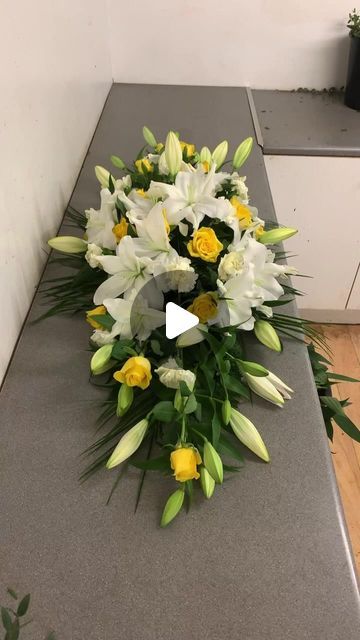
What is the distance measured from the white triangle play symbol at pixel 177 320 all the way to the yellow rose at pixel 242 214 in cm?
20

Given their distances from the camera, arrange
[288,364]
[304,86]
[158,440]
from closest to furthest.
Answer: [158,440] < [288,364] < [304,86]

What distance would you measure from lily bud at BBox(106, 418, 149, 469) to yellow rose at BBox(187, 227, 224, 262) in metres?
0.24

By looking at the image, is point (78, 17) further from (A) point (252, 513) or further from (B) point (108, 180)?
(A) point (252, 513)

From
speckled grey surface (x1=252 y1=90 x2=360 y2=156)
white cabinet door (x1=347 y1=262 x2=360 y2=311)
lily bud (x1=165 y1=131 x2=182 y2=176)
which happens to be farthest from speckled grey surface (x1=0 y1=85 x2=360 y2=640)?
white cabinet door (x1=347 y1=262 x2=360 y2=311)

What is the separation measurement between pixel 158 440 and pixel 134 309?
0.60 ft

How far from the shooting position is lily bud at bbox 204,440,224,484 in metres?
0.64

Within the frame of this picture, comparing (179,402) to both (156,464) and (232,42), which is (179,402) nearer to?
(156,464)

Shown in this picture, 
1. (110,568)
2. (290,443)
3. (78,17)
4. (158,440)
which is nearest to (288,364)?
(290,443)

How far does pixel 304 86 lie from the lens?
6.07 ft

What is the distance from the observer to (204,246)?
28.8 inches

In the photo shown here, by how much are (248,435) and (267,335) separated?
17 cm

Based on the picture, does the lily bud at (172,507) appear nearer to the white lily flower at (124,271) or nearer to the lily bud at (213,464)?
the lily bud at (213,464)

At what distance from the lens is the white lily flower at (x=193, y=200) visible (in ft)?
2.47

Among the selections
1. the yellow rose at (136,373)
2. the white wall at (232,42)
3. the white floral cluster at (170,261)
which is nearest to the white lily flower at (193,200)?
the white floral cluster at (170,261)
